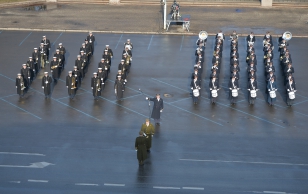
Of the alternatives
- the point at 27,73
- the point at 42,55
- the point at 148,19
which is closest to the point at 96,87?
the point at 27,73

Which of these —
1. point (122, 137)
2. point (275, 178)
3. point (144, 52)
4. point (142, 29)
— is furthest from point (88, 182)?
point (142, 29)

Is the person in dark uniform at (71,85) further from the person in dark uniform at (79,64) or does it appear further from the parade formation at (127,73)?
the person in dark uniform at (79,64)

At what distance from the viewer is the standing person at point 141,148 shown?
25.2 meters

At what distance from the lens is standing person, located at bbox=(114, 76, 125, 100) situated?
1294 inches

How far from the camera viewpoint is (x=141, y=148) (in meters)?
25.1

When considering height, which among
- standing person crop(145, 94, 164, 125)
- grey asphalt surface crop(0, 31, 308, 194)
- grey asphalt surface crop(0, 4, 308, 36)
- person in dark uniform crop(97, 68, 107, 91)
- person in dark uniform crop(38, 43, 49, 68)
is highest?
grey asphalt surface crop(0, 4, 308, 36)

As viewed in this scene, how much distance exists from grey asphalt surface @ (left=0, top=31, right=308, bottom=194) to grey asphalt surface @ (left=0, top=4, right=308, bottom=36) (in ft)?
27.5

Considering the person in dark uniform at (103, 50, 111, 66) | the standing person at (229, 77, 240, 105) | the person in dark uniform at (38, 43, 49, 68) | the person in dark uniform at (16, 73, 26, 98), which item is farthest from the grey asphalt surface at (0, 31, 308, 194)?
the person in dark uniform at (38, 43, 49, 68)

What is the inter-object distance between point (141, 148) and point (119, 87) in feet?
27.0

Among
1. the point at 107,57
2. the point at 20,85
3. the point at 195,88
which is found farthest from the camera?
the point at 107,57

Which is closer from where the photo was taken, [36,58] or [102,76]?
[102,76]

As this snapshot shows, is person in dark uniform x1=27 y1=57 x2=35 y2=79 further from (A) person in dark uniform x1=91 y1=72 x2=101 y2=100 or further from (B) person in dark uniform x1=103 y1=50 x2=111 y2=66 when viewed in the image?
(A) person in dark uniform x1=91 y1=72 x2=101 y2=100

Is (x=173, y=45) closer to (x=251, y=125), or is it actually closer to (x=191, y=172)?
(x=251, y=125)

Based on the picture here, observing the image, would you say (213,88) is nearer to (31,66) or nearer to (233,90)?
(233,90)
